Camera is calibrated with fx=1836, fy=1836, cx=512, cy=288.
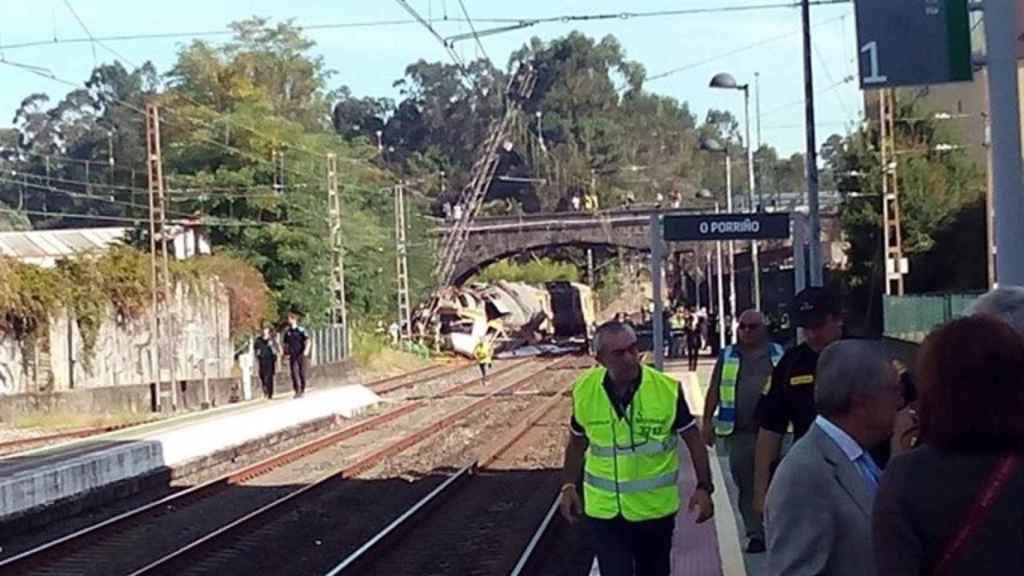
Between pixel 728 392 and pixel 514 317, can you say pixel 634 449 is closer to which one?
pixel 728 392

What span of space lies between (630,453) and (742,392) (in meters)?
3.11

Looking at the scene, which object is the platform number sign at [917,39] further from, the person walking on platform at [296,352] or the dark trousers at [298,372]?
the dark trousers at [298,372]

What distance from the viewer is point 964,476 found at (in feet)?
12.6

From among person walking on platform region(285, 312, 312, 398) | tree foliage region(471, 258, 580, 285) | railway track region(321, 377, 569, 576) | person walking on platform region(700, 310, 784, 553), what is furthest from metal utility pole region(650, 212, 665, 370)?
tree foliage region(471, 258, 580, 285)

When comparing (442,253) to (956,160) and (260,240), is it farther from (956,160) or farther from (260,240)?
(956,160)

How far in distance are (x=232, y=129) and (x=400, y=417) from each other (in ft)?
97.4

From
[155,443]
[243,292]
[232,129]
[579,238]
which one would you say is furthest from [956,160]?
[579,238]

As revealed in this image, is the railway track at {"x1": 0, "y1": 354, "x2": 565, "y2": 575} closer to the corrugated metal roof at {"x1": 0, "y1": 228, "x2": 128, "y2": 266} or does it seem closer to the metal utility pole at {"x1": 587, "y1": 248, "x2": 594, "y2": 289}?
the corrugated metal roof at {"x1": 0, "y1": 228, "x2": 128, "y2": 266}

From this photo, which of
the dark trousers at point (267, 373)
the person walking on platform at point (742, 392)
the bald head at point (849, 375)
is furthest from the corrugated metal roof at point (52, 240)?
the bald head at point (849, 375)

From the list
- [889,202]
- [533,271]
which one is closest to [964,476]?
[889,202]

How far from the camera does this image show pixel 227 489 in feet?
78.8

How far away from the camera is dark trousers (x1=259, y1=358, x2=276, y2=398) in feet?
129

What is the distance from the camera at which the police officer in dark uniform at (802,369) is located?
8078 mm

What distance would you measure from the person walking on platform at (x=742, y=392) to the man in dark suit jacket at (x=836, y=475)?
20.3ft
